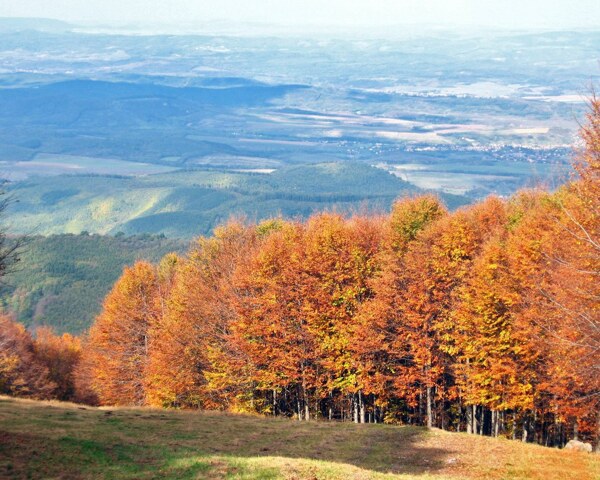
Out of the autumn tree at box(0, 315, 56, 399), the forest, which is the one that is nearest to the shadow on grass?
the forest

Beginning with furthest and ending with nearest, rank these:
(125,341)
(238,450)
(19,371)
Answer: (19,371)
(125,341)
(238,450)

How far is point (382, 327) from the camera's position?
57.5 metres

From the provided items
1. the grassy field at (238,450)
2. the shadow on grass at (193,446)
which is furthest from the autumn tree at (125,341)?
the grassy field at (238,450)

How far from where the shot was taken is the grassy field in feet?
105

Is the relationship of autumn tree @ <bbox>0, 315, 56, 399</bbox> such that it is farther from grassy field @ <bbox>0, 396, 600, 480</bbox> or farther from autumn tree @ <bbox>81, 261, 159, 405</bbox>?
grassy field @ <bbox>0, 396, 600, 480</bbox>

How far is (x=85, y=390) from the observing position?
93438 mm

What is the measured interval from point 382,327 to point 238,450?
20.1 m

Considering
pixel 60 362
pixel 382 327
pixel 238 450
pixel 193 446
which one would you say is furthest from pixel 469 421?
pixel 60 362

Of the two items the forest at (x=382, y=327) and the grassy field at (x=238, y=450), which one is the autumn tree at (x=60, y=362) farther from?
the grassy field at (x=238, y=450)

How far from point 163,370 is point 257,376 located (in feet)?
33.8

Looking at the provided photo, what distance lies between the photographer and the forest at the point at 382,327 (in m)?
50.6

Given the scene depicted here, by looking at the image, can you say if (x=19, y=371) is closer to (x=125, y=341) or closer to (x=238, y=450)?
(x=125, y=341)

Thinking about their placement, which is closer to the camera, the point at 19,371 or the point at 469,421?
the point at 469,421

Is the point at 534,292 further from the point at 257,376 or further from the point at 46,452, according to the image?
the point at 46,452
